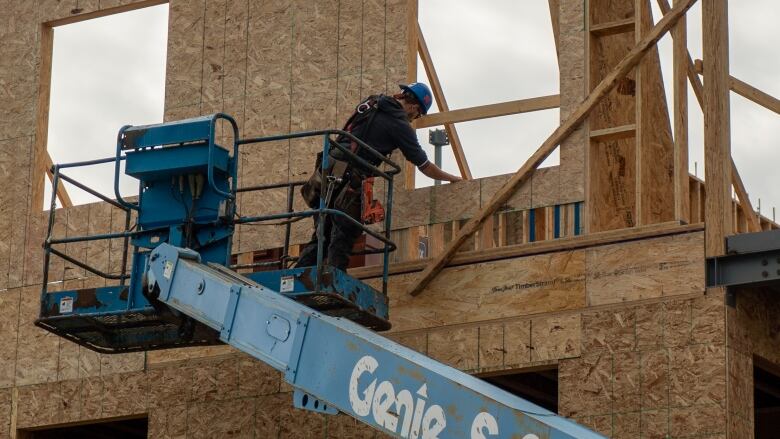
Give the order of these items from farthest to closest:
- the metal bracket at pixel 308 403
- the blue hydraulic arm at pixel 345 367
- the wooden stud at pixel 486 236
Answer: the wooden stud at pixel 486 236 < the metal bracket at pixel 308 403 < the blue hydraulic arm at pixel 345 367

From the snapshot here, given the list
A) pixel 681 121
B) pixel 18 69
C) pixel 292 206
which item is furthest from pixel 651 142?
pixel 18 69

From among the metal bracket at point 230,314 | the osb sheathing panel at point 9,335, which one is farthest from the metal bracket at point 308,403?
the osb sheathing panel at point 9,335

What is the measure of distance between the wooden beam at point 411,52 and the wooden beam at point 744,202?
111 inches

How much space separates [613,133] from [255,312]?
12.3 feet

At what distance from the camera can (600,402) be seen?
39.9 ft

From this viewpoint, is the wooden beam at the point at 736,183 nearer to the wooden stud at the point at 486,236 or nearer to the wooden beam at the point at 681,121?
the wooden beam at the point at 681,121

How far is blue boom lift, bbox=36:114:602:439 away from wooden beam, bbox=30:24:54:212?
2.66 m

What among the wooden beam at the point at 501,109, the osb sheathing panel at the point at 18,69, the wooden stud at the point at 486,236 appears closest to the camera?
the wooden stud at the point at 486,236

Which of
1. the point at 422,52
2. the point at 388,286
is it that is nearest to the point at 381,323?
the point at 388,286

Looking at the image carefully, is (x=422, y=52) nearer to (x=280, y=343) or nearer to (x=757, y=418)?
(x=757, y=418)

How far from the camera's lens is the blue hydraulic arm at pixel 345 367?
9164 millimetres

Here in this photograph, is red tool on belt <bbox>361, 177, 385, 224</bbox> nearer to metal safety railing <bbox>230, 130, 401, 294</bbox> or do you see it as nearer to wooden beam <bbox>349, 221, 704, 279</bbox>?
metal safety railing <bbox>230, 130, 401, 294</bbox>

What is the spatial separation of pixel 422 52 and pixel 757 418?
5080 mm

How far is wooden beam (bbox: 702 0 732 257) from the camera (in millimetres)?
12062
